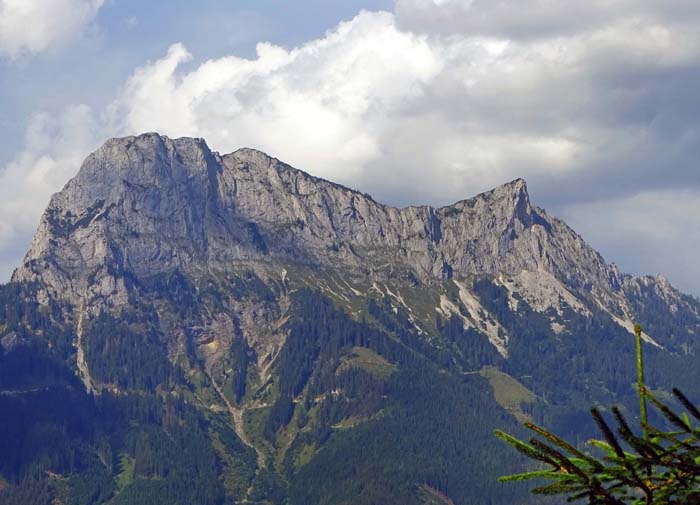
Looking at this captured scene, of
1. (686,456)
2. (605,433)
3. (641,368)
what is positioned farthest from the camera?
(641,368)

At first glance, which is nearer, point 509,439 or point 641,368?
point 509,439

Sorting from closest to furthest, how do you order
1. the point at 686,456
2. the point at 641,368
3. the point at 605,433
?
the point at 605,433 → the point at 686,456 → the point at 641,368

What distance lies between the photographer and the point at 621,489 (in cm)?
1566

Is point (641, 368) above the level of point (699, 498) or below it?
above

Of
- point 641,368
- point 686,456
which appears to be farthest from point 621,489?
point 641,368

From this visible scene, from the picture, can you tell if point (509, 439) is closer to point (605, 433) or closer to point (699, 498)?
point (605, 433)

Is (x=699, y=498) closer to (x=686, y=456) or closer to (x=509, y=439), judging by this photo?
(x=686, y=456)

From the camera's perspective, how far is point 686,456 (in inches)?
603

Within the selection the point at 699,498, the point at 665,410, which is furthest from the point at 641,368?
the point at 699,498

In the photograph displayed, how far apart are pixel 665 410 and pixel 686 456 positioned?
0.78m

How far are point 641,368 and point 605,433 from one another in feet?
9.11

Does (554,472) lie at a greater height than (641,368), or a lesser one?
lesser

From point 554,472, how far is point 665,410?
1873 millimetres

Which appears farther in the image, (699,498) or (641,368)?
(641,368)
